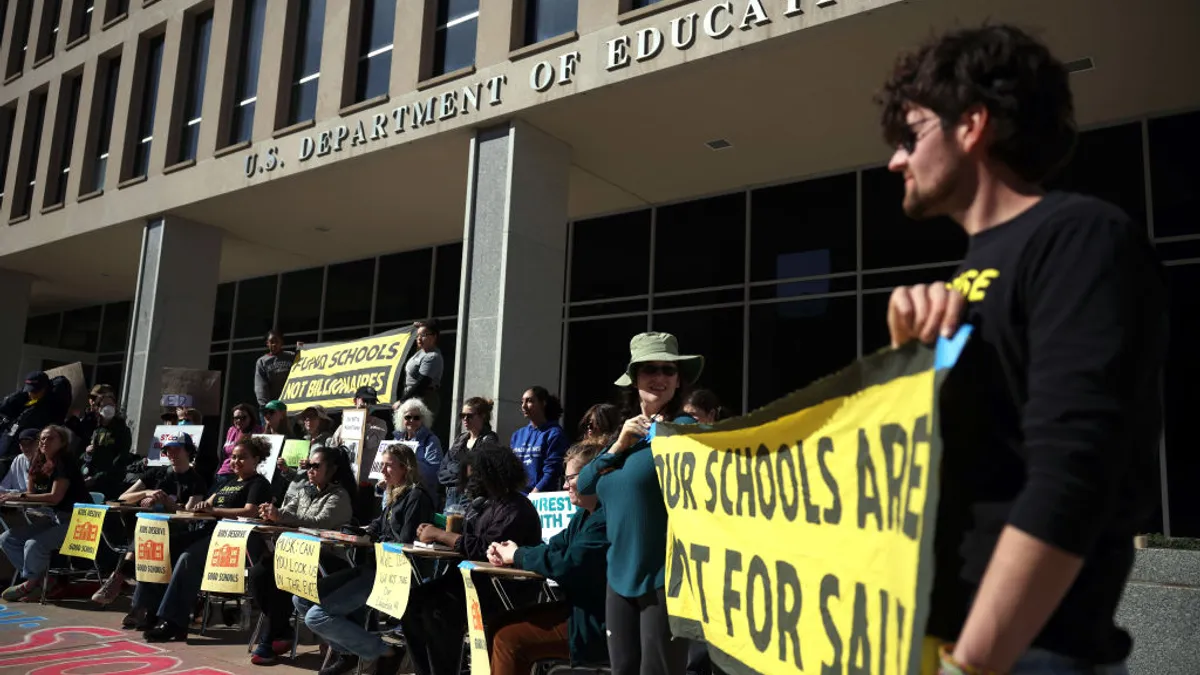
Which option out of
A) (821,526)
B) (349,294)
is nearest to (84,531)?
(821,526)

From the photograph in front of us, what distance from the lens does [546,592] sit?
18.6 ft

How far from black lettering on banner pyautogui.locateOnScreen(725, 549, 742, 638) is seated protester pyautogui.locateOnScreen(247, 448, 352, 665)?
16.1 ft

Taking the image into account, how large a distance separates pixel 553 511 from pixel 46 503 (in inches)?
250

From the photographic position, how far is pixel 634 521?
421cm

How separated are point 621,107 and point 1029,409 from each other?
9693 mm

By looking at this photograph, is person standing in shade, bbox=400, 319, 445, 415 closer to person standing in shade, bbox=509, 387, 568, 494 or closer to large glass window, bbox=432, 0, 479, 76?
person standing in shade, bbox=509, 387, 568, 494

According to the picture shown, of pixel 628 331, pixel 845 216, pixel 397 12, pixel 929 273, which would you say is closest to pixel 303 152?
pixel 397 12

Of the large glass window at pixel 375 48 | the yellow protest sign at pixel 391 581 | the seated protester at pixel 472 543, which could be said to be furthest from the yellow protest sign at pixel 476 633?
the large glass window at pixel 375 48

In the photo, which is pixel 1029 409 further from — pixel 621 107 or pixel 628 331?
pixel 628 331

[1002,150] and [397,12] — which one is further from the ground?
[397,12]

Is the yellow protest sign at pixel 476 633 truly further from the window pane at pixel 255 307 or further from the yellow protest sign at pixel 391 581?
the window pane at pixel 255 307

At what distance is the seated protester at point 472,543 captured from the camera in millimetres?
5875

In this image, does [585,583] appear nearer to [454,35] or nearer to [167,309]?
[454,35]

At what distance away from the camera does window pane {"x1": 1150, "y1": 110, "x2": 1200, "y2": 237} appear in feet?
33.6
